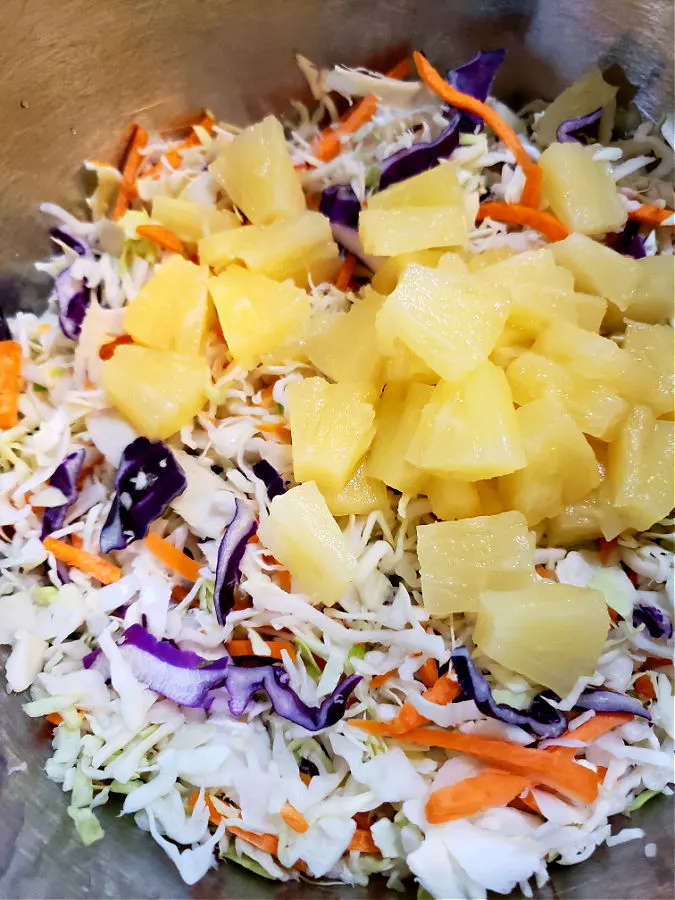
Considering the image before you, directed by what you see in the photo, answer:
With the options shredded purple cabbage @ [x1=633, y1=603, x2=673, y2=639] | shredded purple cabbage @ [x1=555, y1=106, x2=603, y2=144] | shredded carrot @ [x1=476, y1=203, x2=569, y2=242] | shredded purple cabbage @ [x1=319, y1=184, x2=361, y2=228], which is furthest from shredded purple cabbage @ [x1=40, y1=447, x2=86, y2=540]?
shredded purple cabbage @ [x1=555, y1=106, x2=603, y2=144]

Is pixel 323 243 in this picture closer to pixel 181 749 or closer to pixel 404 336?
pixel 404 336

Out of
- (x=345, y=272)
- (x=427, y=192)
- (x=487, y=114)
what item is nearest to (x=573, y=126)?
(x=487, y=114)

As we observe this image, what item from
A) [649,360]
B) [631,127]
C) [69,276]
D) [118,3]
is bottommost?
[649,360]

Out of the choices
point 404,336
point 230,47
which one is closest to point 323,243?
point 404,336

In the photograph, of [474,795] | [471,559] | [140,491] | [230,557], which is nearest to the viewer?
[474,795]

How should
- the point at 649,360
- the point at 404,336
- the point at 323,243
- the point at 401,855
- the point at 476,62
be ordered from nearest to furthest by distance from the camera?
the point at 401,855
the point at 404,336
the point at 649,360
the point at 323,243
the point at 476,62

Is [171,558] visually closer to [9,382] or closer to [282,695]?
[282,695]

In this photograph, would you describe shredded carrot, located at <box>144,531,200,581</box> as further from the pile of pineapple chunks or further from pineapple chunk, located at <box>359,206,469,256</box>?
pineapple chunk, located at <box>359,206,469,256</box>
